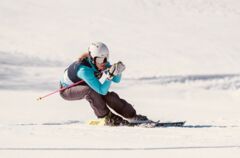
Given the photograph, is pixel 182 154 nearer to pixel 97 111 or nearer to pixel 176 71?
pixel 97 111

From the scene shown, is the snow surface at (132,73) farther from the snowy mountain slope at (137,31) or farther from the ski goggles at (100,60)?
the ski goggles at (100,60)

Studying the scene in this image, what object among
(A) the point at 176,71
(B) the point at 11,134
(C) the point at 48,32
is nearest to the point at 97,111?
(B) the point at 11,134

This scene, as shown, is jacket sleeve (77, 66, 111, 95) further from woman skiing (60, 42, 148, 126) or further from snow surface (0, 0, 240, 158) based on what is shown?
snow surface (0, 0, 240, 158)

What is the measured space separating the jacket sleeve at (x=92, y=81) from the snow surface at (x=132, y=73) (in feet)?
1.38

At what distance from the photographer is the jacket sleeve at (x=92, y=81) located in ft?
20.1

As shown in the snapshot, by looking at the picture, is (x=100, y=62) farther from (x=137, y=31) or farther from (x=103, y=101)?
(x=137, y=31)

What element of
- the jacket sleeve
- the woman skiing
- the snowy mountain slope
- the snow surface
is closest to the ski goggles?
the woman skiing

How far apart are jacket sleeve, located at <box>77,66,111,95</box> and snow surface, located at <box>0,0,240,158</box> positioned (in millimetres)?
421

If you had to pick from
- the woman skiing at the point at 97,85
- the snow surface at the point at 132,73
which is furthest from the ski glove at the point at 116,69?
the snow surface at the point at 132,73

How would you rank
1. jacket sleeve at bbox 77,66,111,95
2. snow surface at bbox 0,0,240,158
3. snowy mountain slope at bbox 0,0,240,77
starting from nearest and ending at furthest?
snow surface at bbox 0,0,240,158 → jacket sleeve at bbox 77,66,111,95 → snowy mountain slope at bbox 0,0,240,77

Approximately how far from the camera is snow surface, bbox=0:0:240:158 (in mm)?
4629

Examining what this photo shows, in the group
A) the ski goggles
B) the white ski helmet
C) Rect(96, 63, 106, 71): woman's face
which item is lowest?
Rect(96, 63, 106, 71): woman's face

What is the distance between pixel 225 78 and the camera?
12.9m

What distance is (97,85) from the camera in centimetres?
616
